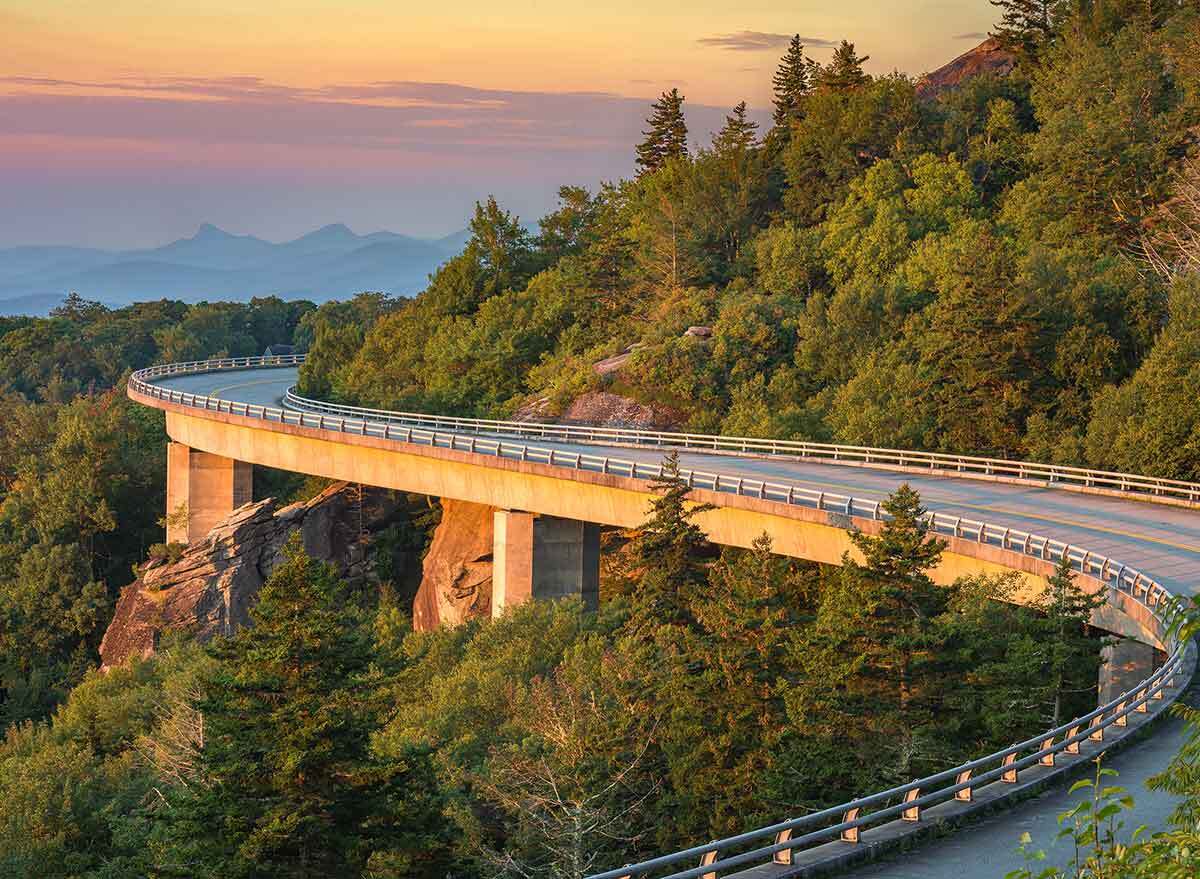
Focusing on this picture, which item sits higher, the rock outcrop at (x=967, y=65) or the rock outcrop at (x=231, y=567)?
the rock outcrop at (x=967, y=65)

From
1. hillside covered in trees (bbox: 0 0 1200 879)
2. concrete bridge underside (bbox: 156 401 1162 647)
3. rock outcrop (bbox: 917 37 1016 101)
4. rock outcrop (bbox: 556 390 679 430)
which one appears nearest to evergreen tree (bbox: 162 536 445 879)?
hillside covered in trees (bbox: 0 0 1200 879)

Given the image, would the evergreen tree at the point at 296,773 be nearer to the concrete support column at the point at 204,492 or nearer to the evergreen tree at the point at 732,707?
the evergreen tree at the point at 732,707

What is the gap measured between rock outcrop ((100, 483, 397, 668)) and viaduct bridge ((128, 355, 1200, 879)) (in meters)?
3.20

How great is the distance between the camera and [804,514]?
4031 centimetres

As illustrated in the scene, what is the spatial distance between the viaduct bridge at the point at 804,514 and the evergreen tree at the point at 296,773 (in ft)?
14.3

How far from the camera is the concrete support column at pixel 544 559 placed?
171ft

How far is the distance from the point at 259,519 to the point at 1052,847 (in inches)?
2142

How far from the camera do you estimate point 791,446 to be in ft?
182

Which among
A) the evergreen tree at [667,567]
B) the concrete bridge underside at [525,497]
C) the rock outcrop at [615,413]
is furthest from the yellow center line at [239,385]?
the evergreen tree at [667,567]

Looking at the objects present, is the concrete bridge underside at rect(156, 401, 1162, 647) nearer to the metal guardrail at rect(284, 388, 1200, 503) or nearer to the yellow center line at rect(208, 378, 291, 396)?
the metal guardrail at rect(284, 388, 1200, 503)

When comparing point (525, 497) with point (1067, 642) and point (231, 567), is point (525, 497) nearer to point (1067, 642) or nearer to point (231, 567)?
point (231, 567)

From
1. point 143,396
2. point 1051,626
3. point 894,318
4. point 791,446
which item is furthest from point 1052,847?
point 143,396

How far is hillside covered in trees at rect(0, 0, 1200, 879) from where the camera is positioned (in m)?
23.2

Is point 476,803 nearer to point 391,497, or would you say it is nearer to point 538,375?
point 391,497
